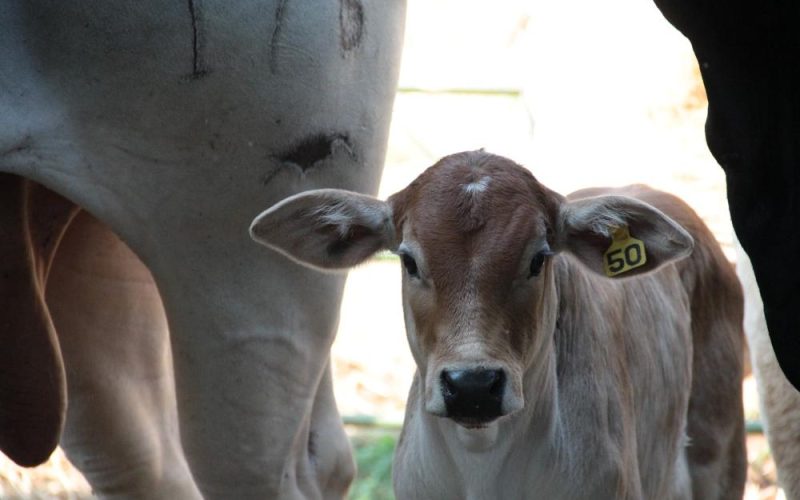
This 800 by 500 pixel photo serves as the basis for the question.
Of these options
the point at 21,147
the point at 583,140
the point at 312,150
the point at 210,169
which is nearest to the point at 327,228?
the point at 312,150

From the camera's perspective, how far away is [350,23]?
14.5 feet

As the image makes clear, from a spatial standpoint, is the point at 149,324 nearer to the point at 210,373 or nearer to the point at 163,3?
the point at 210,373

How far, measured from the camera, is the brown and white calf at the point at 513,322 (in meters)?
4.10

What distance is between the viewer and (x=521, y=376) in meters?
4.16

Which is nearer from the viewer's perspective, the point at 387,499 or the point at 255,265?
the point at 255,265

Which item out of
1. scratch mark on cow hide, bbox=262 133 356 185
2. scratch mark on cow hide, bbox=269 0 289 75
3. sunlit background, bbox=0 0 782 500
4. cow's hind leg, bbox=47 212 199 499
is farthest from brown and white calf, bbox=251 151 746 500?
sunlit background, bbox=0 0 782 500

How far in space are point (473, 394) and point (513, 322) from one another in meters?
0.34

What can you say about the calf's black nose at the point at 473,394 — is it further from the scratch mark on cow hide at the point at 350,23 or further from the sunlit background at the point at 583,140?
the sunlit background at the point at 583,140

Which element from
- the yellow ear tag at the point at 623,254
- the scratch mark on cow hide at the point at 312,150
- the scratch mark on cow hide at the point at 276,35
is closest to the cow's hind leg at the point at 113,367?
the scratch mark on cow hide at the point at 312,150

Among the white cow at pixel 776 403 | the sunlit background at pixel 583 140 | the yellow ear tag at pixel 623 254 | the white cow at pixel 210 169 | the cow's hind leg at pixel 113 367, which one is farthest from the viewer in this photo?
the sunlit background at pixel 583 140

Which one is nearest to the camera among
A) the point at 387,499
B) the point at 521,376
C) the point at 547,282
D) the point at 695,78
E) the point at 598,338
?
the point at 521,376

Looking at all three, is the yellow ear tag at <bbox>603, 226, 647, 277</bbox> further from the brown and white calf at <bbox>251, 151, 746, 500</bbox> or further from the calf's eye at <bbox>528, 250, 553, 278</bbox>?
the calf's eye at <bbox>528, 250, 553, 278</bbox>

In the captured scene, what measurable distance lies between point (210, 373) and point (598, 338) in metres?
1.28

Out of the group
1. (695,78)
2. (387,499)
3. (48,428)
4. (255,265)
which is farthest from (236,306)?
(695,78)
